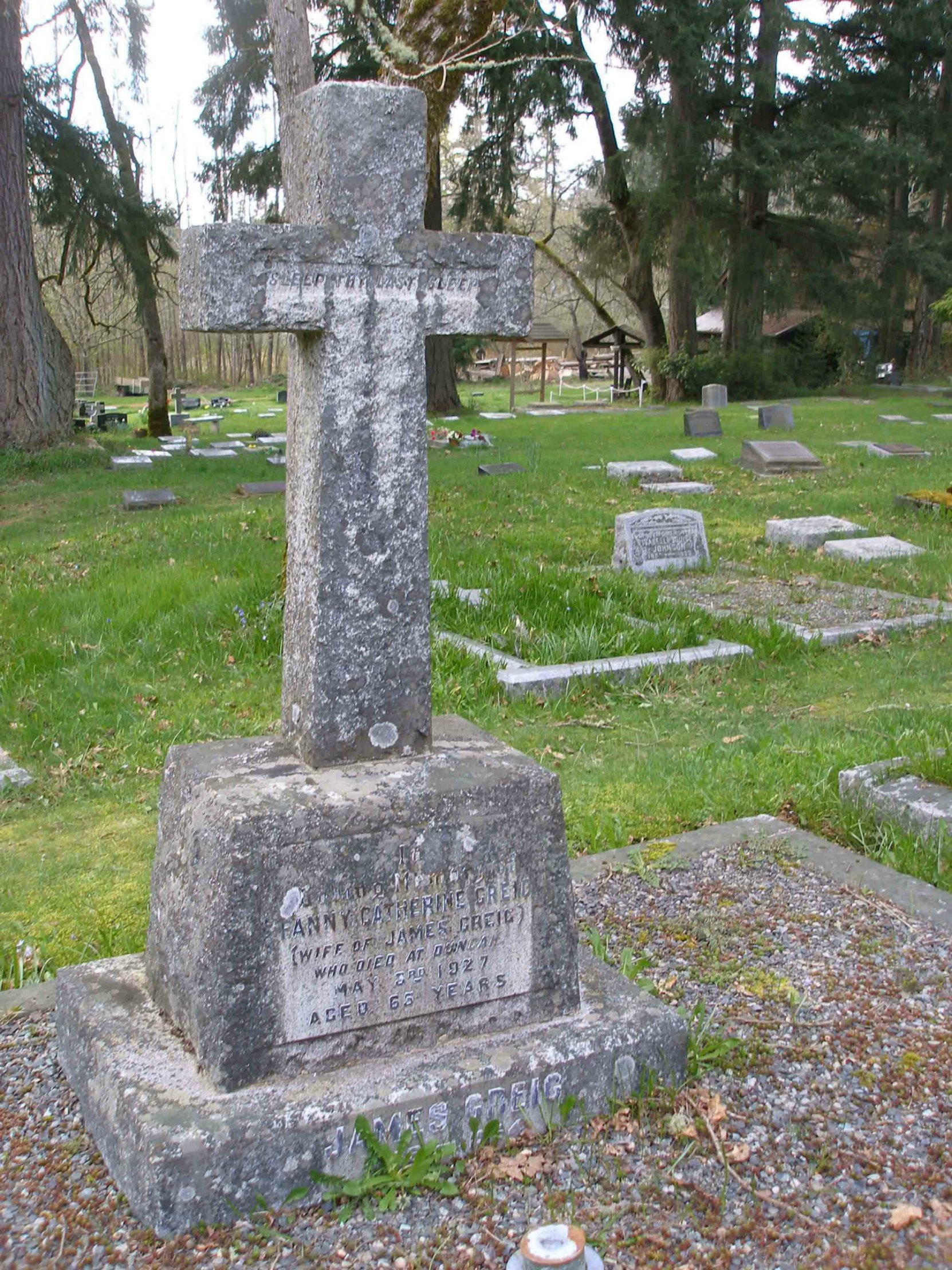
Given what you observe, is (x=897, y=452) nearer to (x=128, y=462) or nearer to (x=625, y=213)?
(x=128, y=462)

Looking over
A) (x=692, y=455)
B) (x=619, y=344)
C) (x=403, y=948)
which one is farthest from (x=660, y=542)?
(x=619, y=344)

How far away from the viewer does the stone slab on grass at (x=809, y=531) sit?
34.6 ft

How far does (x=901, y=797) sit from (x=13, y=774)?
3.67m

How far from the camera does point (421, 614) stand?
2900 millimetres

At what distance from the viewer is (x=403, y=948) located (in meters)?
2.75

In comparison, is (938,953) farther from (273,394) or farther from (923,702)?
(273,394)

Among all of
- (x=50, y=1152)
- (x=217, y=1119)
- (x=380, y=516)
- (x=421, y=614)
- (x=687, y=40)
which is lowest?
(x=50, y=1152)

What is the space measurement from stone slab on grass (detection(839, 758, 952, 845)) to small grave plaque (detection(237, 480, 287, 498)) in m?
10.0

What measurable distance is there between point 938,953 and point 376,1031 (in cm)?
176

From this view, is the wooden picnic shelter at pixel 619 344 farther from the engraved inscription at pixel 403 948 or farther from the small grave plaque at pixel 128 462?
the engraved inscription at pixel 403 948

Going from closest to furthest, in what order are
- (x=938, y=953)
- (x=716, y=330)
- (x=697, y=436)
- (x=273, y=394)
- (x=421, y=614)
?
(x=421, y=614), (x=938, y=953), (x=697, y=436), (x=273, y=394), (x=716, y=330)

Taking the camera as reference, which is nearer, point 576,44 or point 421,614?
point 421,614

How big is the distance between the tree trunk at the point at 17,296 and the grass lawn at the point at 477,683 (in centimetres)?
439

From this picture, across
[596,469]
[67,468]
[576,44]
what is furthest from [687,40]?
[67,468]
